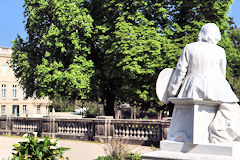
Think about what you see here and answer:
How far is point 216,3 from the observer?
22.1m

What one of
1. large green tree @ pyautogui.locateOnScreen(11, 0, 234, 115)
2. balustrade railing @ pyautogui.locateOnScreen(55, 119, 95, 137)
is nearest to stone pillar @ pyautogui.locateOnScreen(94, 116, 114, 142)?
balustrade railing @ pyautogui.locateOnScreen(55, 119, 95, 137)

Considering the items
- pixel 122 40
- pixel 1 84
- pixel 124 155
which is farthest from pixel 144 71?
pixel 1 84

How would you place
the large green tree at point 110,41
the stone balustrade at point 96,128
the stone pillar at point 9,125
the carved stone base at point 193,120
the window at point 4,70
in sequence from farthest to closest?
the window at point 4,70, the stone pillar at point 9,125, the large green tree at point 110,41, the stone balustrade at point 96,128, the carved stone base at point 193,120

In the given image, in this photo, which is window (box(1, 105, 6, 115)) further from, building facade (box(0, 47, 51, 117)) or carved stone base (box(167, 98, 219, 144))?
carved stone base (box(167, 98, 219, 144))

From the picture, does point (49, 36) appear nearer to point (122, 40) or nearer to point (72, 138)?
point (122, 40)

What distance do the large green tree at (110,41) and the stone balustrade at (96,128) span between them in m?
2.20

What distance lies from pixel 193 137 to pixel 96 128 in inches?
508

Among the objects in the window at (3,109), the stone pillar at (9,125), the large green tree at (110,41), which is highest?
the large green tree at (110,41)

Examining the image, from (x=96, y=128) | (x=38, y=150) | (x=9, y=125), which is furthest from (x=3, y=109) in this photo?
(x=38, y=150)

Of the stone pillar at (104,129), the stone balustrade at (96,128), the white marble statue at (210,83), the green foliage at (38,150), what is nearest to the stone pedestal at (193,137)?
the white marble statue at (210,83)

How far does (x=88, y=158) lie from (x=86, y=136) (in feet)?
22.3

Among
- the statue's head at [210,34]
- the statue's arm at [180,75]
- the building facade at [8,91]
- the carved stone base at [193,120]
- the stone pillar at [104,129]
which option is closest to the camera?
the carved stone base at [193,120]

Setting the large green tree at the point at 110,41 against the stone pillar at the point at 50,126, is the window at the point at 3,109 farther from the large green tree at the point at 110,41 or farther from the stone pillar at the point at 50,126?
the stone pillar at the point at 50,126

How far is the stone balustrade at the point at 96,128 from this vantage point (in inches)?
693
